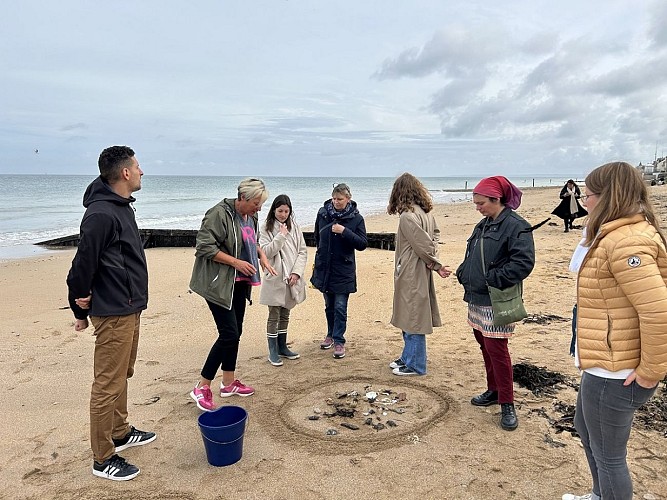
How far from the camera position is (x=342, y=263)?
18.3 feet

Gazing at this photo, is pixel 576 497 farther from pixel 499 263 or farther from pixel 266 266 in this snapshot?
pixel 266 266

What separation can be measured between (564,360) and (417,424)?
6.99 feet

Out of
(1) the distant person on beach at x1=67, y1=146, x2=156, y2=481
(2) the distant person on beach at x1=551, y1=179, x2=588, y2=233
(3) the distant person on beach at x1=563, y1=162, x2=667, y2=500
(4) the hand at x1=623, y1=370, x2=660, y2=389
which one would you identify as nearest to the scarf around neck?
(1) the distant person on beach at x1=67, y1=146, x2=156, y2=481

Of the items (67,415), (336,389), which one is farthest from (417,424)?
(67,415)

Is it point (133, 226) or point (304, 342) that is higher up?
point (133, 226)

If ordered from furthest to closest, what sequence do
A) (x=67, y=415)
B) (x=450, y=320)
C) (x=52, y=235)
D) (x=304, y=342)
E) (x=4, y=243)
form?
1. (x=52, y=235)
2. (x=4, y=243)
3. (x=450, y=320)
4. (x=304, y=342)
5. (x=67, y=415)

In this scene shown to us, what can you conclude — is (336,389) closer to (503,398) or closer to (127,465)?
(503,398)

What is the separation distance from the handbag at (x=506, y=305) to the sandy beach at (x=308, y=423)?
863 mm

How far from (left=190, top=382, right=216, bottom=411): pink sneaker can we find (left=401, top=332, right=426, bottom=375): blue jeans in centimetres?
196

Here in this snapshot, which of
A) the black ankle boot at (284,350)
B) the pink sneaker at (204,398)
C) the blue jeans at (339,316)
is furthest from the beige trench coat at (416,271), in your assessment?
the pink sneaker at (204,398)

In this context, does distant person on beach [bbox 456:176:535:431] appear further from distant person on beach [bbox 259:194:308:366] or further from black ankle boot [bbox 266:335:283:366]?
black ankle boot [bbox 266:335:283:366]

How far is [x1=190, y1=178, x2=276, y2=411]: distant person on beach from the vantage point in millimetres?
4188

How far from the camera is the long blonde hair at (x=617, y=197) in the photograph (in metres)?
2.36

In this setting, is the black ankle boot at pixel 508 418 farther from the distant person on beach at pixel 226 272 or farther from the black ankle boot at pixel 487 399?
the distant person on beach at pixel 226 272
